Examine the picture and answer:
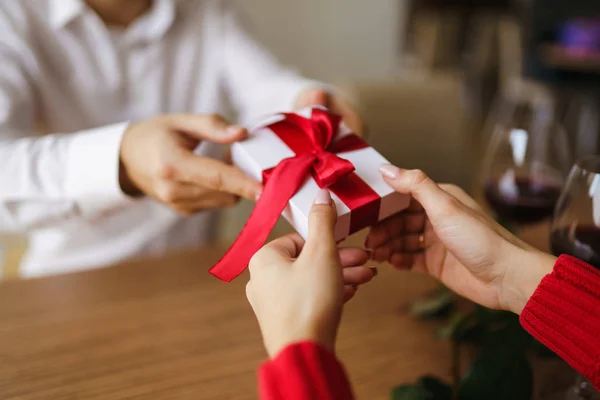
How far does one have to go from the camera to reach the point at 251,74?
941 millimetres

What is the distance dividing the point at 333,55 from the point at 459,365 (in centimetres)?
213

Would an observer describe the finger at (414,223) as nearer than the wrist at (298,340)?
No

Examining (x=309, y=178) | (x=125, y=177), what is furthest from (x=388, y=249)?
(x=125, y=177)

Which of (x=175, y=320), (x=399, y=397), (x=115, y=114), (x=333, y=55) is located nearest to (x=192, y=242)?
(x=115, y=114)

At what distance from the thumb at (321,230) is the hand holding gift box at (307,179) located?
0.03 metres

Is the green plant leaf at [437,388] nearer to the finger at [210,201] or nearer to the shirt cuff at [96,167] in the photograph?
the finger at [210,201]

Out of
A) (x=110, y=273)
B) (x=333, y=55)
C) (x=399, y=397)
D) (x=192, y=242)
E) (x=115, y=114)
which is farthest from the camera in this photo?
(x=333, y=55)

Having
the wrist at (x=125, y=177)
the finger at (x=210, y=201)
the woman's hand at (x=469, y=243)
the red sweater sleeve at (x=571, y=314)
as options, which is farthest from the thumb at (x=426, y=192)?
the wrist at (x=125, y=177)

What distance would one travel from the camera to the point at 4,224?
0.70 metres

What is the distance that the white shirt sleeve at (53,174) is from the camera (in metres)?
0.61

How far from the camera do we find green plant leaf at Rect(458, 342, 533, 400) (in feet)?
1.45

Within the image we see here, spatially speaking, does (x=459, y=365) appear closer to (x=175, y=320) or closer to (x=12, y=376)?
(x=175, y=320)

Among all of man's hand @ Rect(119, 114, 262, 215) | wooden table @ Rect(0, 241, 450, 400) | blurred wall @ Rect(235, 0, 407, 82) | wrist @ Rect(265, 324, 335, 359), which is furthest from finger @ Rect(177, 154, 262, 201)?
blurred wall @ Rect(235, 0, 407, 82)

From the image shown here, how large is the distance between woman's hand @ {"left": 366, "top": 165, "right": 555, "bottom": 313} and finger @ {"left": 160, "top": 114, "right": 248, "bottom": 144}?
172 mm
